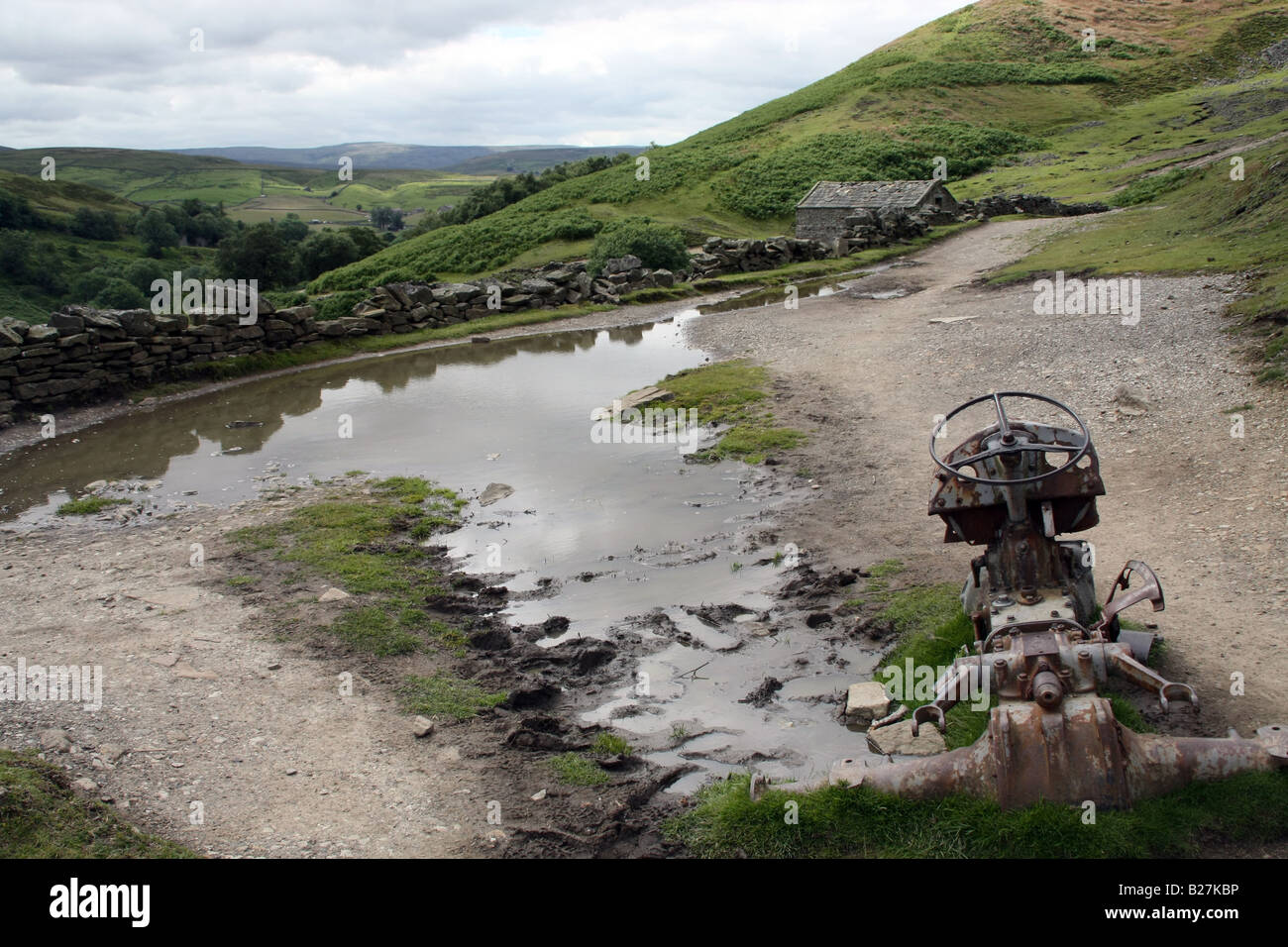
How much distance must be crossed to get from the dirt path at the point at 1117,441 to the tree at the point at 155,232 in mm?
59437

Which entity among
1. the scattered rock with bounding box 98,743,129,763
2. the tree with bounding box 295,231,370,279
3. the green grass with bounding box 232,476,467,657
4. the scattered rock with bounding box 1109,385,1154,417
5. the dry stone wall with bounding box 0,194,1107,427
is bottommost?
the scattered rock with bounding box 98,743,129,763

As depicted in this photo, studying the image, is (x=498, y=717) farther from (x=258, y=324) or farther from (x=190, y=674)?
(x=258, y=324)

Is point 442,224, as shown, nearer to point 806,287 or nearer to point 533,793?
point 806,287

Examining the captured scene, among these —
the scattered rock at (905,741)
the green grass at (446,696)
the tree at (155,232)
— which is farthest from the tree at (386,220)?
the scattered rock at (905,741)

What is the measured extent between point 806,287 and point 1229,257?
13.6 m

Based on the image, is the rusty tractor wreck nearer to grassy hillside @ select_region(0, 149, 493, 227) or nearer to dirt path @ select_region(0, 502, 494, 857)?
dirt path @ select_region(0, 502, 494, 857)

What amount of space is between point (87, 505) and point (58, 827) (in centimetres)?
807

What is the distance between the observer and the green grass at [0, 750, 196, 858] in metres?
5.10

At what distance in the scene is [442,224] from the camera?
55375 millimetres

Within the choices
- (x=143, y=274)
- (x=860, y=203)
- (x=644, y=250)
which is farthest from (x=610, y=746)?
(x=143, y=274)

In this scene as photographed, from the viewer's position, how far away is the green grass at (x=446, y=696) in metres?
7.09

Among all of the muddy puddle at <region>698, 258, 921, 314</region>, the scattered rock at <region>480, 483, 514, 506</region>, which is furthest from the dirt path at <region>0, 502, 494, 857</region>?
the muddy puddle at <region>698, 258, 921, 314</region>

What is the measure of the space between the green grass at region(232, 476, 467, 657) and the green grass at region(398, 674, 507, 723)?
615 mm

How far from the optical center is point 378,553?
10.4 m
